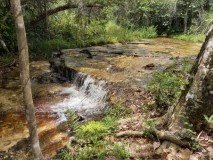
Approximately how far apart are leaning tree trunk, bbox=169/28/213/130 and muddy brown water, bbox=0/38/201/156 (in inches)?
101

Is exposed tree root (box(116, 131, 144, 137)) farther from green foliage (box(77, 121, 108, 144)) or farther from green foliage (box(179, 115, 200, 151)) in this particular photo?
green foliage (box(179, 115, 200, 151))

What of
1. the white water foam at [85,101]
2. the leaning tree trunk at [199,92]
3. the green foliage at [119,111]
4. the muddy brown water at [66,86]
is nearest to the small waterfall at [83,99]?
the white water foam at [85,101]

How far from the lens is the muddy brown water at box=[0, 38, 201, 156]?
5738 mm

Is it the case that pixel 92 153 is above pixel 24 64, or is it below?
below

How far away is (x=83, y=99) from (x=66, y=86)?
1.65 meters

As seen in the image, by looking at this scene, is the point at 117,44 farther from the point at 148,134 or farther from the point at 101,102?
the point at 148,134

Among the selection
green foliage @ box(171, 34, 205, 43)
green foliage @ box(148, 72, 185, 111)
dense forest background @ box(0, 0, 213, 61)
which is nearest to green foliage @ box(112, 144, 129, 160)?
green foliage @ box(148, 72, 185, 111)

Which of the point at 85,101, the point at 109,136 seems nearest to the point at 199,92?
the point at 109,136

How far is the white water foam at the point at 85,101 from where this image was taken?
6.92 m

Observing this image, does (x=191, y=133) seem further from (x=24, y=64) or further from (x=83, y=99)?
(x=83, y=99)

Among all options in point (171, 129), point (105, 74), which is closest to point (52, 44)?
point (105, 74)

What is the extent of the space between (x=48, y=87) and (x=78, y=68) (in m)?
1.31

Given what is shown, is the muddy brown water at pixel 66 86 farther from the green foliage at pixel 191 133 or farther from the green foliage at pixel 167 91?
the green foliage at pixel 191 133

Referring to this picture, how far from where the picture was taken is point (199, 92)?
143 inches
